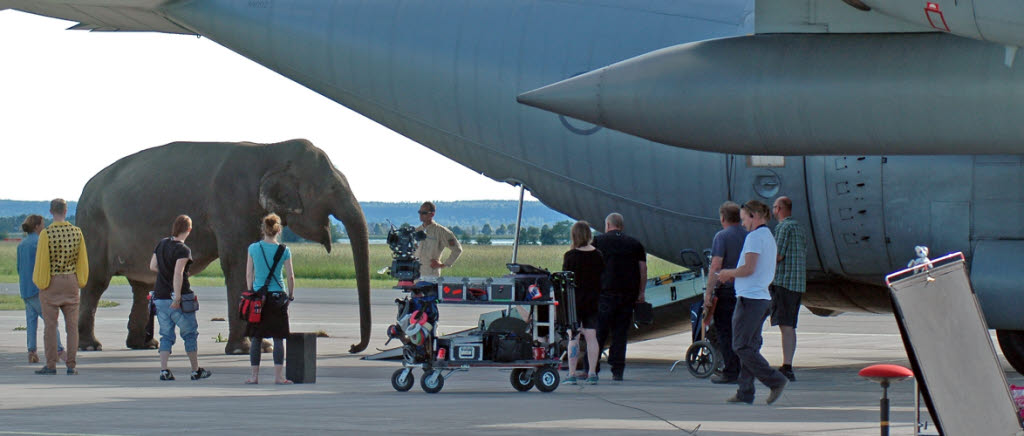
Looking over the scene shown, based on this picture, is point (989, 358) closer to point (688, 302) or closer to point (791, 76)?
point (791, 76)

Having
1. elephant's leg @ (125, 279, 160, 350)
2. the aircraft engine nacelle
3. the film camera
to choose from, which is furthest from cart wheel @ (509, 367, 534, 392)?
elephant's leg @ (125, 279, 160, 350)

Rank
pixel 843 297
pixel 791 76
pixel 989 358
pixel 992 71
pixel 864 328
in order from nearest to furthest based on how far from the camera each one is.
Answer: pixel 989 358 → pixel 992 71 → pixel 791 76 → pixel 843 297 → pixel 864 328

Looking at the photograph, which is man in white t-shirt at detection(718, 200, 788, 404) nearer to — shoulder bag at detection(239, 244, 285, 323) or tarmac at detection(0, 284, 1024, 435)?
tarmac at detection(0, 284, 1024, 435)

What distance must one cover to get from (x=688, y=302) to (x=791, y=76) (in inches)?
255

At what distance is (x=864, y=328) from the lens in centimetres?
2575

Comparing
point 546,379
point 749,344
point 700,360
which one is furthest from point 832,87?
point 700,360

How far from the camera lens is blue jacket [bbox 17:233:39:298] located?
16172 mm

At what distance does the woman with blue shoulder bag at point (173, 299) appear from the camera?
47.4ft

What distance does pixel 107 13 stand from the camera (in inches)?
696

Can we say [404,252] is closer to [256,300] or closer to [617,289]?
[256,300]

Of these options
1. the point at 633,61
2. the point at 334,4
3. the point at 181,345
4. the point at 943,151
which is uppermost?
the point at 334,4

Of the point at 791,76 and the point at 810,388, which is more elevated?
the point at 791,76

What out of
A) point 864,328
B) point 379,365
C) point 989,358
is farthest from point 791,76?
point 864,328

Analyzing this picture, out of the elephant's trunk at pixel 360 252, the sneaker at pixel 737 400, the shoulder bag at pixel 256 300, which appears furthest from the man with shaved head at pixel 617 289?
the elephant's trunk at pixel 360 252
